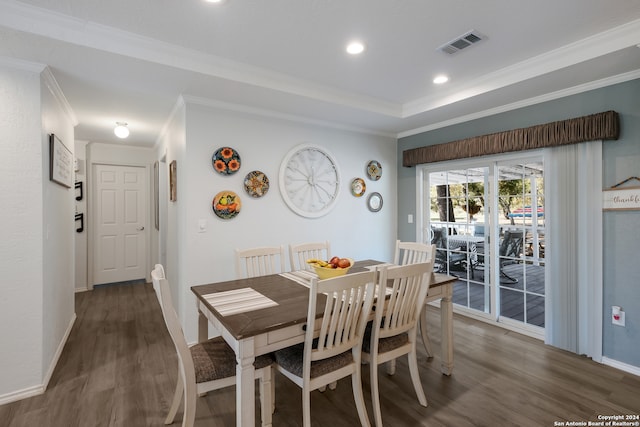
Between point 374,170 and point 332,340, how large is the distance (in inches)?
115

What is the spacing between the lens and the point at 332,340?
5.54 ft

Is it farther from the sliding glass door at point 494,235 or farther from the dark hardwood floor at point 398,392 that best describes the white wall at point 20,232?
the sliding glass door at point 494,235

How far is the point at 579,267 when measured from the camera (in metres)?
2.72

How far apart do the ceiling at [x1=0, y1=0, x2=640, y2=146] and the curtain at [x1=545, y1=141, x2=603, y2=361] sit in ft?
2.17

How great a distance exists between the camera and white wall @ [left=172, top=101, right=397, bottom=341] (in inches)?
115

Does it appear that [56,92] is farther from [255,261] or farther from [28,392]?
[28,392]

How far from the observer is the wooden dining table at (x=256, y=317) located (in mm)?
1474

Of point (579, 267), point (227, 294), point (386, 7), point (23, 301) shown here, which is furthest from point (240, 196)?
point (579, 267)

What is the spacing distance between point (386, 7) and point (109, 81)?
2.23 m

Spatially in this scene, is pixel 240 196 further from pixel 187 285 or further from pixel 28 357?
pixel 28 357

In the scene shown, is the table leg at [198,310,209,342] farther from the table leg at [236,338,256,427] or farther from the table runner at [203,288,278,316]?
the table leg at [236,338,256,427]

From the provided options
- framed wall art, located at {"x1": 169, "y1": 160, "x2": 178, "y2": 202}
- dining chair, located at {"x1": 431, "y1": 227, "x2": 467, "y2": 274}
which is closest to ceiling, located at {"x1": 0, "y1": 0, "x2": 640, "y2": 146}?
framed wall art, located at {"x1": 169, "y1": 160, "x2": 178, "y2": 202}

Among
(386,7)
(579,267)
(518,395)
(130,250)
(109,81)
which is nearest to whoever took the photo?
(386,7)

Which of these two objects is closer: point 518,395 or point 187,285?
point 518,395
